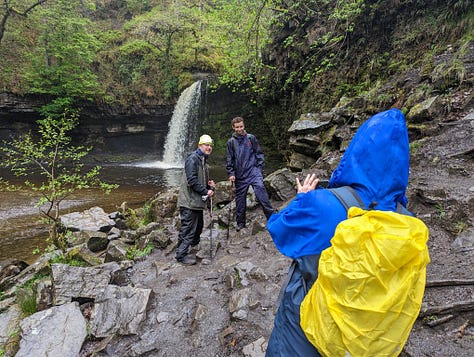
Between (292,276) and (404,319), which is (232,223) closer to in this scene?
(292,276)

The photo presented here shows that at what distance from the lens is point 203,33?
23438 millimetres

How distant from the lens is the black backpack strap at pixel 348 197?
53.0 inches

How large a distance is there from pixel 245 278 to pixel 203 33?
24083 millimetres

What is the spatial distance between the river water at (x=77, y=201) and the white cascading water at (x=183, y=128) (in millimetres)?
1674

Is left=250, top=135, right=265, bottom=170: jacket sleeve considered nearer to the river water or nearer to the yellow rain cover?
the yellow rain cover

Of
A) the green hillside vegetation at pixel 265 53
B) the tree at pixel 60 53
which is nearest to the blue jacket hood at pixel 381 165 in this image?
the green hillside vegetation at pixel 265 53

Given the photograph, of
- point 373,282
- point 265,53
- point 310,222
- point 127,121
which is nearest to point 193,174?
point 310,222

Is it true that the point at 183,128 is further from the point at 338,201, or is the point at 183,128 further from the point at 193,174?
the point at 338,201

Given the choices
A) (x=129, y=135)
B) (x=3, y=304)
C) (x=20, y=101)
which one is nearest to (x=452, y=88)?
(x=3, y=304)

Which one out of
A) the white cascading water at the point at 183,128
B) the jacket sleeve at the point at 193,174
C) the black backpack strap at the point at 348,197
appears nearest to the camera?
the black backpack strap at the point at 348,197

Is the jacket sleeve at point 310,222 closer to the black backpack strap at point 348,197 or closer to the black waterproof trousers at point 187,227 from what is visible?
the black backpack strap at point 348,197

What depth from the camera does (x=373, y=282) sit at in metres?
1.11

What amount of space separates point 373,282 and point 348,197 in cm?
41

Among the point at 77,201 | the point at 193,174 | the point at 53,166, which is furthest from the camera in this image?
the point at 77,201
